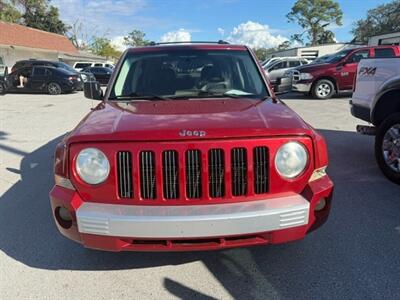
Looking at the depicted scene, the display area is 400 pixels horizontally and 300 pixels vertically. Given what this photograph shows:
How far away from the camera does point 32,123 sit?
10.8m

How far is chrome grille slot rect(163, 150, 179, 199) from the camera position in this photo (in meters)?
2.63

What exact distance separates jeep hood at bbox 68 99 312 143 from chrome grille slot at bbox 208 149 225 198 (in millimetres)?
118

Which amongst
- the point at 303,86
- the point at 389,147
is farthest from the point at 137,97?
the point at 303,86

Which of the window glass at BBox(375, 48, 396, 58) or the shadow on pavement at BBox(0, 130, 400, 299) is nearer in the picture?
the shadow on pavement at BBox(0, 130, 400, 299)

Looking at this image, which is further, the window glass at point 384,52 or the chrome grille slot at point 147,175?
the window glass at point 384,52

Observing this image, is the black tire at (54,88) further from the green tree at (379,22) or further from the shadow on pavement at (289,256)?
the green tree at (379,22)

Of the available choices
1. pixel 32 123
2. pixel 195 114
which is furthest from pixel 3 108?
pixel 195 114

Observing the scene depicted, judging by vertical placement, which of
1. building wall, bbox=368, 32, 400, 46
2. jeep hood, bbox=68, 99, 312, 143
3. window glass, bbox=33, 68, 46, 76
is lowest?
jeep hood, bbox=68, 99, 312, 143

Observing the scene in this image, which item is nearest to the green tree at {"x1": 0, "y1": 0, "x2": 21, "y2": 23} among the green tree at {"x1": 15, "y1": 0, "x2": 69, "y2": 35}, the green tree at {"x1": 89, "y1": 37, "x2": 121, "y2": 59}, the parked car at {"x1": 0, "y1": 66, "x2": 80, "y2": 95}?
the green tree at {"x1": 15, "y1": 0, "x2": 69, "y2": 35}

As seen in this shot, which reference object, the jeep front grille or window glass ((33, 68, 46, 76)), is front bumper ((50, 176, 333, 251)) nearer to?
the jeep front grille

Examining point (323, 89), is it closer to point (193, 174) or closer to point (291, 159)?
point (291, 159)

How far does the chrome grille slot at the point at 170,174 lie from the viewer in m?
2.63

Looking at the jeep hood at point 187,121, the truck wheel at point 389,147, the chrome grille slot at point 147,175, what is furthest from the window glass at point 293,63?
the chrome grille slot at point 147,175

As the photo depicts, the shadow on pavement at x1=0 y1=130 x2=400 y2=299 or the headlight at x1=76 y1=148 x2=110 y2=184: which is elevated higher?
the headlight at x1=76 y1=148 x2=110 y2=184
